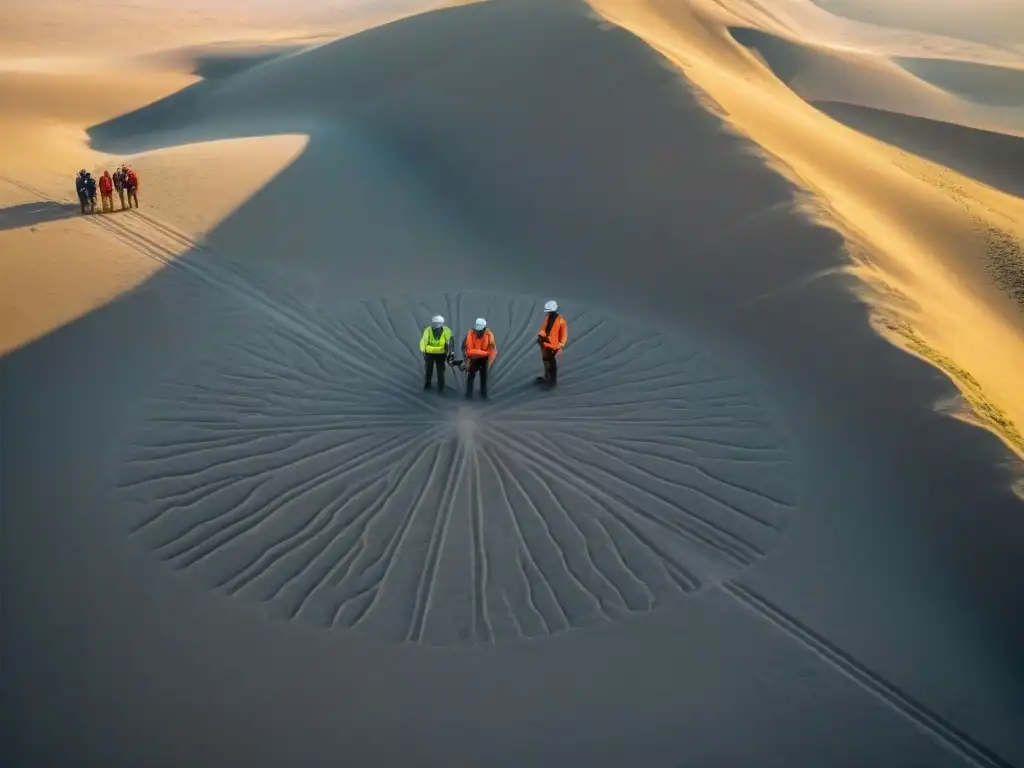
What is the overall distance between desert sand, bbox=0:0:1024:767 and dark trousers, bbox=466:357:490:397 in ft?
0.82

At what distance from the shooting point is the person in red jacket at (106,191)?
10625mm

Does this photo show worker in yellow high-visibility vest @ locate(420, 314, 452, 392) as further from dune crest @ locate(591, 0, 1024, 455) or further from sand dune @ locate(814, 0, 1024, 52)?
sand dune @ locate(814, 0, 1024, 52)

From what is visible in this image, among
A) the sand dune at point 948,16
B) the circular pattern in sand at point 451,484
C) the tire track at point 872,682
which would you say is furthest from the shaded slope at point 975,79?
the tire track at point 872,682

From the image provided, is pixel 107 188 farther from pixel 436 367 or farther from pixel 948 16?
pixel 948 16

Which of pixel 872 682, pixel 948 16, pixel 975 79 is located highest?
pixel 948 16

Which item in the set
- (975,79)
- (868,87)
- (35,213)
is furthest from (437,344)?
(975,79)

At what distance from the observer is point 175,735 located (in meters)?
4.60

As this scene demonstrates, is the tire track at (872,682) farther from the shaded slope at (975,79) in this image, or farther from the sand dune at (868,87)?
the shaded slope at (975,79)

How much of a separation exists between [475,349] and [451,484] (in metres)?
1.38

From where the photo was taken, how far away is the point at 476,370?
7508 millimetres

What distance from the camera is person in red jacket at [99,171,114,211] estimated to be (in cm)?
1062

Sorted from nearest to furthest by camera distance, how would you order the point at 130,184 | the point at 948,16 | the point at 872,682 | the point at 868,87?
the point at 872,682, the point at 130,184, the point at 868,87, the point at 948,16

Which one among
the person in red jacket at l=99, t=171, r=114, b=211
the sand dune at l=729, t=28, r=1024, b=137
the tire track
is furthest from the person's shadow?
the sand dune at l=729, t=28, r=1024, b=137

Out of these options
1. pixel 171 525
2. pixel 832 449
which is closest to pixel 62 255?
pixel 171 525
